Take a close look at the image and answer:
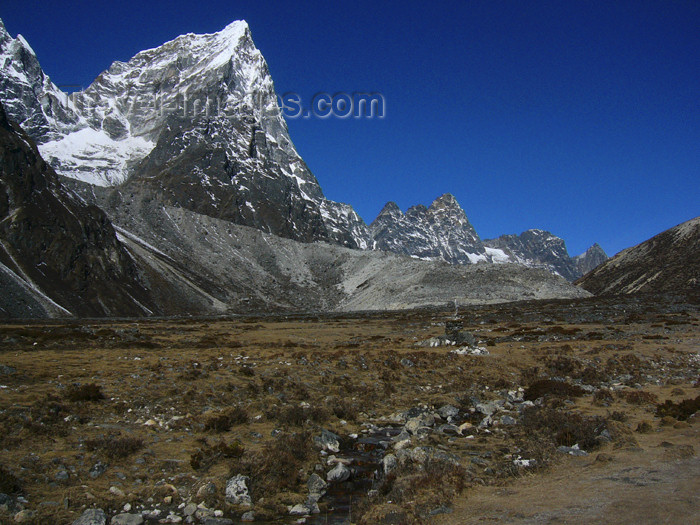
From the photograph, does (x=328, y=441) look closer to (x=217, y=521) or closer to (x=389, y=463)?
(x=389, y=463)

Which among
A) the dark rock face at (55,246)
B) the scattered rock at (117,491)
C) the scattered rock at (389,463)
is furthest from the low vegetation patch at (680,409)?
the dark rock face at (55,246)

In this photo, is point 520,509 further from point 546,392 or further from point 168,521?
point 546,392

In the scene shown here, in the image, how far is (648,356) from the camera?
104 feet

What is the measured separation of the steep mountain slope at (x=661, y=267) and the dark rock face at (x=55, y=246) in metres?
146

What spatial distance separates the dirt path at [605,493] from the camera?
9.59m

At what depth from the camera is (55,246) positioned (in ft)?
350

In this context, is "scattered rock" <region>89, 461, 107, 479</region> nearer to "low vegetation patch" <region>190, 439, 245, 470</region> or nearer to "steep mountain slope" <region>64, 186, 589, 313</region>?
"low vegetation patch" <region>190, 439, 245, 470</region>

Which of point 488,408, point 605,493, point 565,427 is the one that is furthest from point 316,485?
point 488,408

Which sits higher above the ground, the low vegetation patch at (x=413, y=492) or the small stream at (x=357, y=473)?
the low vegetation patch at (x=413, y=492)

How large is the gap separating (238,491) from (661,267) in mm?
185707

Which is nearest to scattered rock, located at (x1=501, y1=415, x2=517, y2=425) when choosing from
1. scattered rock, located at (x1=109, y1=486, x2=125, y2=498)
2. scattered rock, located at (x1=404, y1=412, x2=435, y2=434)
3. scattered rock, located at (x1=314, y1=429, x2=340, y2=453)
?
scattered rock, located at (x1=404, y1=412, x2=435, y2=434)

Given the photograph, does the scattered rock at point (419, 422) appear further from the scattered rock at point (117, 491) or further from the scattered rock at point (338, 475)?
the scattered rock at point (117, 491)

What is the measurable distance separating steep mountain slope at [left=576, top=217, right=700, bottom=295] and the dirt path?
14959 centimetres

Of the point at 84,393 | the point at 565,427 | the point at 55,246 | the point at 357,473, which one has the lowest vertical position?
the point at 357,473
